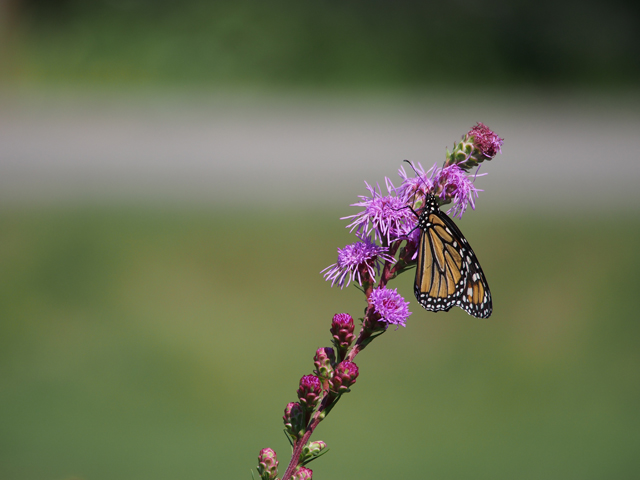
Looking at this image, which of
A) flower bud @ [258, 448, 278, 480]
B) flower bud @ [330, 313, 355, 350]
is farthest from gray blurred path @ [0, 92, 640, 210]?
flower bud @ [258, 448, 278, 480]

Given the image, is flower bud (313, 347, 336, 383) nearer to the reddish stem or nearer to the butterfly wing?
the reddish stem

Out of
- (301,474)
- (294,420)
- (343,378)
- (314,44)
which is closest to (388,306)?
(343,378)

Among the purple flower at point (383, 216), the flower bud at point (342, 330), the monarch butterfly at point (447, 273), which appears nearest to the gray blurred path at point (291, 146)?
the monarch butterfly at point (447, 273)

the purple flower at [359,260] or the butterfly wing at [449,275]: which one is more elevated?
the butterfly wing at [449,275]

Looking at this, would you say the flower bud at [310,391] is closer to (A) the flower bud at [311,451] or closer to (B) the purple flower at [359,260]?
(A) the flower bud at [311,451]

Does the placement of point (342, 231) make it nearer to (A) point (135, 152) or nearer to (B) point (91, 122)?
(A) point (135, 152)

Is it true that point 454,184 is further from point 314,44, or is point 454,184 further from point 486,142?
point 314,44
